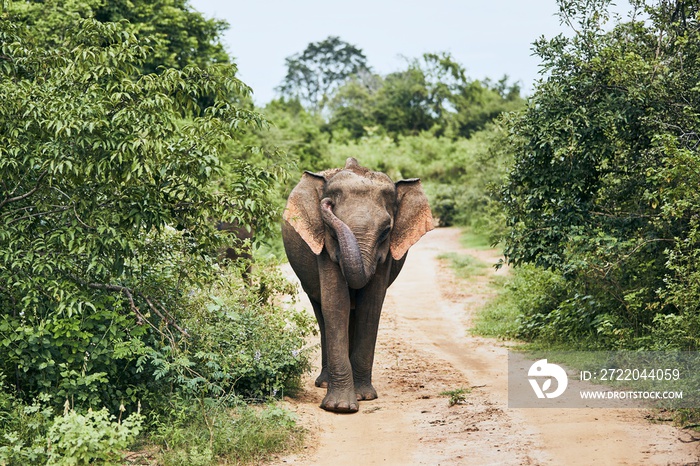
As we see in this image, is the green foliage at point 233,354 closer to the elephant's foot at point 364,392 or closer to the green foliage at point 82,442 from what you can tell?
the elephant's foot at point 364,392

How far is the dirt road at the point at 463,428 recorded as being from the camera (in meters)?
7.09

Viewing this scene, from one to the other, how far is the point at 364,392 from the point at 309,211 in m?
1.98

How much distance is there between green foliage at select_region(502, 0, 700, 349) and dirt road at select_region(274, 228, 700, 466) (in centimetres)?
158

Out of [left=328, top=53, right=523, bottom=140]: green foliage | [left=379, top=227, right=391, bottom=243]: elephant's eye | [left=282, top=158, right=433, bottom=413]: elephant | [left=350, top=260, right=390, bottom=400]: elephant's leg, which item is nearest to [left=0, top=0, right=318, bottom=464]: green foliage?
[left=282, top=158, right=433, bottom=413]: elephant

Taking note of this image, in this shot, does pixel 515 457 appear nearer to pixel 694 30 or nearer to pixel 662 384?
pixel 662 384

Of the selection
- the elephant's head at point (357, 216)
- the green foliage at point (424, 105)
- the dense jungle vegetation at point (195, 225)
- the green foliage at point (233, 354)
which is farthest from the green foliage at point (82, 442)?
the green foliage at point (424, 105)

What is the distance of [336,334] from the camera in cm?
925

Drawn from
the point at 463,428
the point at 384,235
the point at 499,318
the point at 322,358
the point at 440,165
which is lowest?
the point at 463,428

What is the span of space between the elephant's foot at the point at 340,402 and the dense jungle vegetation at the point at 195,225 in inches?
19.0

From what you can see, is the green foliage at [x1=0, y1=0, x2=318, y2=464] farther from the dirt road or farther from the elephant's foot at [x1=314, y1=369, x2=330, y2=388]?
the elephant's foot at [x1=314, y1=369, x2=330, y2=388]

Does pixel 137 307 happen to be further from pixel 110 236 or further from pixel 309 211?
pixel 309 211

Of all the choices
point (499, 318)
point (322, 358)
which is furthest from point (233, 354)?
point (499, 318)

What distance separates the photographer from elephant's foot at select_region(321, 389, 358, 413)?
8.92 metres

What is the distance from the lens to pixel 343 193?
919 cm
